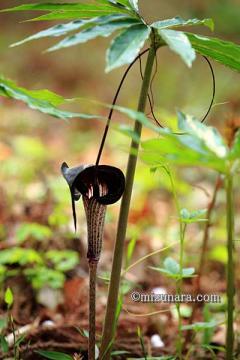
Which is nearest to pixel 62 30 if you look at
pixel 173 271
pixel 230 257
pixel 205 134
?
pixel 205 134

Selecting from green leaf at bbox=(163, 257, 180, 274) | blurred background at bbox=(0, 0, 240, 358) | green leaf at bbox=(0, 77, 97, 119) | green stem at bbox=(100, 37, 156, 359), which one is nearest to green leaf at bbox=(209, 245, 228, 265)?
blurred background at bbox=(0, 0, 240, 358)

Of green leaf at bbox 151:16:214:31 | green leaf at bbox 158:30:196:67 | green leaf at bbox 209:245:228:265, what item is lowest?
green leaf at bbox 209:245:228:265

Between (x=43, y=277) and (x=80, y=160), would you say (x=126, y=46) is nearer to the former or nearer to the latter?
(x=43, y=277)

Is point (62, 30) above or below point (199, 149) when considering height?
above

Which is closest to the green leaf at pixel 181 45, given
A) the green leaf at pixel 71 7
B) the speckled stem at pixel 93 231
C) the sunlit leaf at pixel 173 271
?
the green leaf at pixel 71 7

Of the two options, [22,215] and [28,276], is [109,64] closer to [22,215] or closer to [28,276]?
[28,276]

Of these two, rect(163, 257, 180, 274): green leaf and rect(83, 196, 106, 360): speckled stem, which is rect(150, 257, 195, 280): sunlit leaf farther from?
rect(83, 196, 106, 360): speckled stem

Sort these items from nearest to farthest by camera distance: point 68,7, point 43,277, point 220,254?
point 68,7 → point 43,277 → point 220,254
